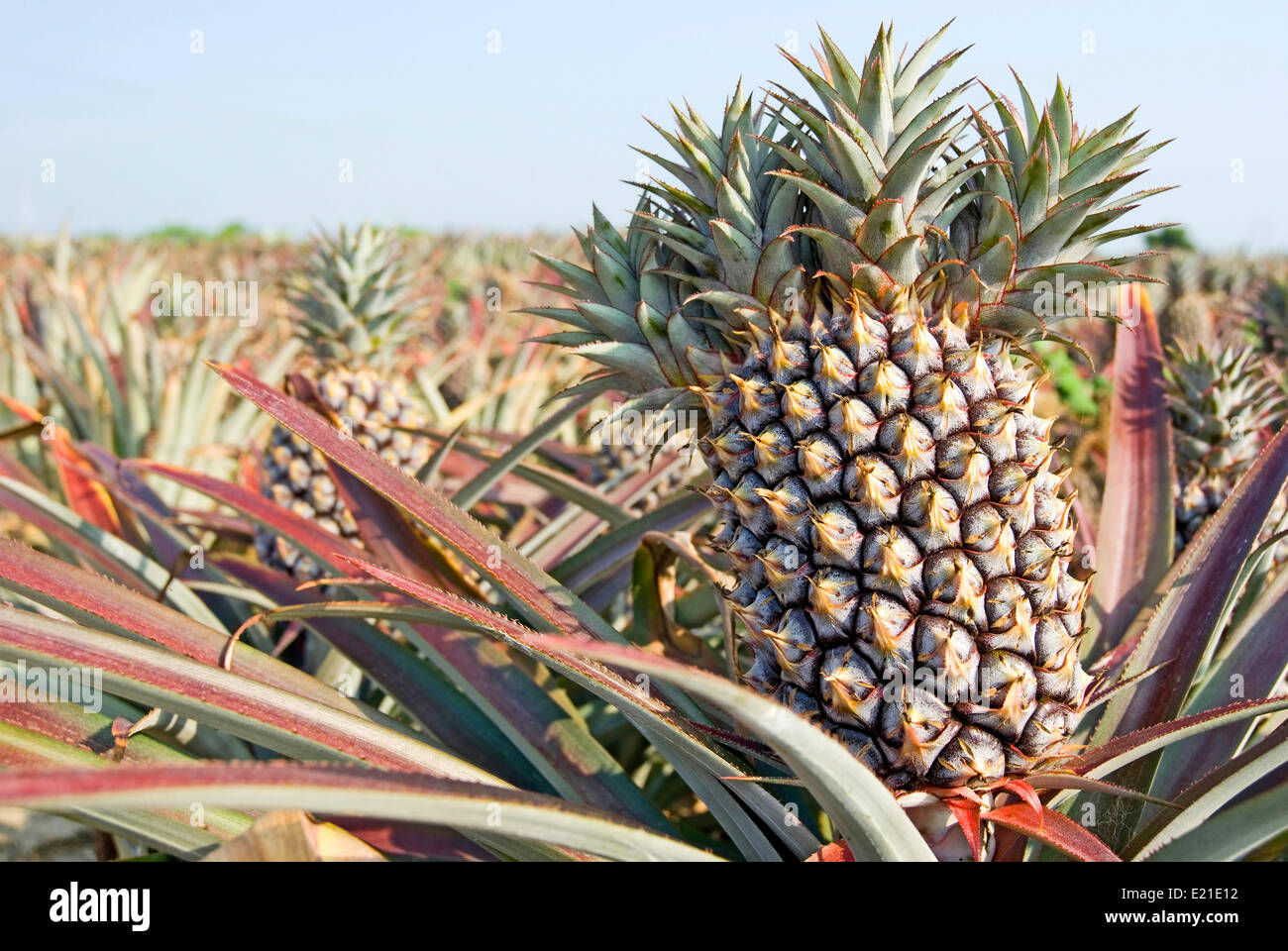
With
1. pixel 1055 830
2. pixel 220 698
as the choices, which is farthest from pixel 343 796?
pixel 1055 830

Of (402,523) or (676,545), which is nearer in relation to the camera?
(676,545)

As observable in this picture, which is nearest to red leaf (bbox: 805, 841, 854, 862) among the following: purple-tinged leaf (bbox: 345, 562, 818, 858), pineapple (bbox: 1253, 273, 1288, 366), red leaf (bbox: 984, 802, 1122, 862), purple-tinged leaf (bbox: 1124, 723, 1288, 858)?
purple-tinged leaf (bbox: 345, 562, 818, 858)

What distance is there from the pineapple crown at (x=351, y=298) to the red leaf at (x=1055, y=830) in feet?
8.32

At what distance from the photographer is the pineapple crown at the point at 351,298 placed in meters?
3.06

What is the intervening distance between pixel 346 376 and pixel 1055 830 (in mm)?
2356

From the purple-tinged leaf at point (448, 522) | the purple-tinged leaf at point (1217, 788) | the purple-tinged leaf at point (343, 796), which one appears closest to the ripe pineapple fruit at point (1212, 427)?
the purple-tinged leaf at point (1217, 788)

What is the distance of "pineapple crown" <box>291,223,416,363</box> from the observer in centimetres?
306

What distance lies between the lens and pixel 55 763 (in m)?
1.32

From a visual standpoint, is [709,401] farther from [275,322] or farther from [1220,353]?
[275,322]

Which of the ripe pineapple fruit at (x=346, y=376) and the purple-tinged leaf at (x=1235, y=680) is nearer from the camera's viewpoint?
the purple-tinged leaf at (x=1235, y=680)

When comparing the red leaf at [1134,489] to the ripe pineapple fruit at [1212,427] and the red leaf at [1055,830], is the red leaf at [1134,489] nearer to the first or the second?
the ripe pineapple fruit at [1212,427]

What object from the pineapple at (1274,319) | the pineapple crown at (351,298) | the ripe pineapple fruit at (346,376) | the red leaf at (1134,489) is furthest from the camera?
the pineapple at (1274,319)

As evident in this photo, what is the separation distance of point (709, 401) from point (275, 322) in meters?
5.81

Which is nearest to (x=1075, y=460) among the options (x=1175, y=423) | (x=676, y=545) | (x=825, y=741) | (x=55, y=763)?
(x=1175, y=423)
